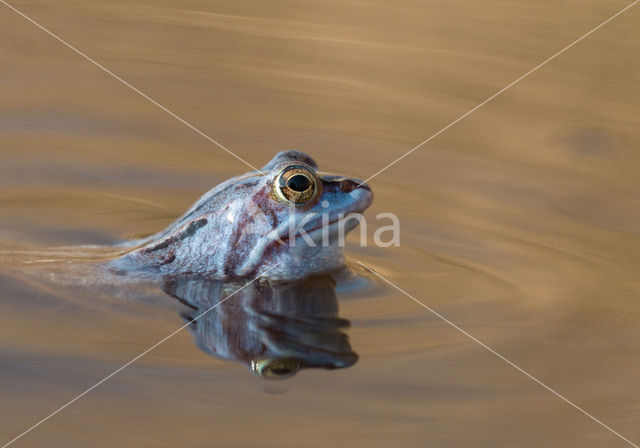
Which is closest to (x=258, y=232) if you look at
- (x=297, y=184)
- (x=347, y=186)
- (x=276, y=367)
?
(x=297, y=184)

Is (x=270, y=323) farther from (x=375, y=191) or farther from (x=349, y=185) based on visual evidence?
(x=375, y=191)

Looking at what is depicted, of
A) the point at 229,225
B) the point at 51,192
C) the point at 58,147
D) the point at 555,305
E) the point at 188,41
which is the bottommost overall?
the point at 555,305

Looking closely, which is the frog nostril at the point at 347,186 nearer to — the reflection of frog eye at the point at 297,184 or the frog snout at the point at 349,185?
the frog snout at the point at 349,185

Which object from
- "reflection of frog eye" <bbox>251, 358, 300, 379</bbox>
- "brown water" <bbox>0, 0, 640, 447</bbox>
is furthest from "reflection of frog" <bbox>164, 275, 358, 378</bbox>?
"brown water" <bbox>0, 0, 640, 447</bbox>

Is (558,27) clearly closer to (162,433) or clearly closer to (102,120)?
(102,120)

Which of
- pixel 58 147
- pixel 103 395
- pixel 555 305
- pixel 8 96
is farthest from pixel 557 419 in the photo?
pixel 8 96

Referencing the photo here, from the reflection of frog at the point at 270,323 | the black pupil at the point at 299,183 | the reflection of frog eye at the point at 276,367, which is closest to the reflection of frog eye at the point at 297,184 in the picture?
the black pupil at the point at 299,183

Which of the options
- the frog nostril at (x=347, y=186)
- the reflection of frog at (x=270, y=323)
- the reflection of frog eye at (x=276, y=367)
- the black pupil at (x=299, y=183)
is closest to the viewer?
the reflection of frog eye at (x=276, y=367)

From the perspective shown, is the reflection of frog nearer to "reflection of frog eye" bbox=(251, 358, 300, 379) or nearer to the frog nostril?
"reflection of frog eye" bbox=(251, 358, 300, 379)
